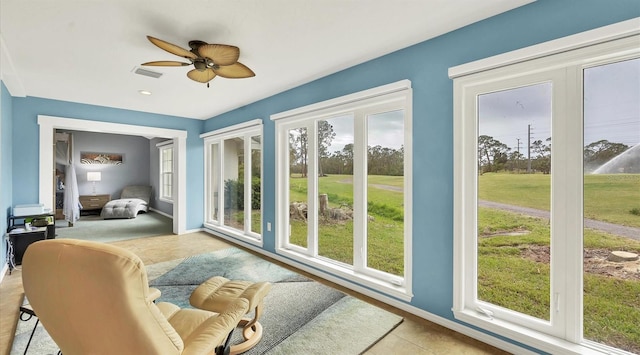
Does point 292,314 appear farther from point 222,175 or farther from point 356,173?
point 222,175

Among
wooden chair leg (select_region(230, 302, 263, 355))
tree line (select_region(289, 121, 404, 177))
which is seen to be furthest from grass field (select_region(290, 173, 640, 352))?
wooden chair leg (select_region(230, 302, 263, 355))

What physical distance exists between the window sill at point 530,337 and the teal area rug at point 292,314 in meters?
0.57

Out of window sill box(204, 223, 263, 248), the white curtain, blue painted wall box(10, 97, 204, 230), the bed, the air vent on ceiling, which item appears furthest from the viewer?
the bed

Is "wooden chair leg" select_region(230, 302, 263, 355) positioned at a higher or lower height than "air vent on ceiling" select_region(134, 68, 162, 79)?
lower

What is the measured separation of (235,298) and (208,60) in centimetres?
193

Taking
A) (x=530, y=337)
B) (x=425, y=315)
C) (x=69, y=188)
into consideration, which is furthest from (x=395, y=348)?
(x=69, y=188)

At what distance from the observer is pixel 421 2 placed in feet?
6.33

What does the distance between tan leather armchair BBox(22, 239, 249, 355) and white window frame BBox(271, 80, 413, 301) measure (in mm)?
1980

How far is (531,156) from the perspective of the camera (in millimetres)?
2033

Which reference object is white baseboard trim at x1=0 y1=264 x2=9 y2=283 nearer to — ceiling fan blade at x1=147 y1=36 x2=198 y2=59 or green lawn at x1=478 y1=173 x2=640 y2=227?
ceiling fan blade at x1=147 y1=36 x2=198 y2=59

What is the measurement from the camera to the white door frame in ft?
14.0

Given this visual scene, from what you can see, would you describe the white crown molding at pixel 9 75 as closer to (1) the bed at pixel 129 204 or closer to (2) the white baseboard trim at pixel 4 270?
(2) the white baseboard trim at pixel 4 270

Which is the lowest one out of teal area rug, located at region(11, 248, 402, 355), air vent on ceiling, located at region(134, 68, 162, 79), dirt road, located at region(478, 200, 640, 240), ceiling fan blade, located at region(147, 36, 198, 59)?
teal area rug, located at region(11, 248, 402, 355)

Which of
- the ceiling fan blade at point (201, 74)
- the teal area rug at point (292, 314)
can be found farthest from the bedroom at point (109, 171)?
the ceiling fan blade at point (201, 74)
